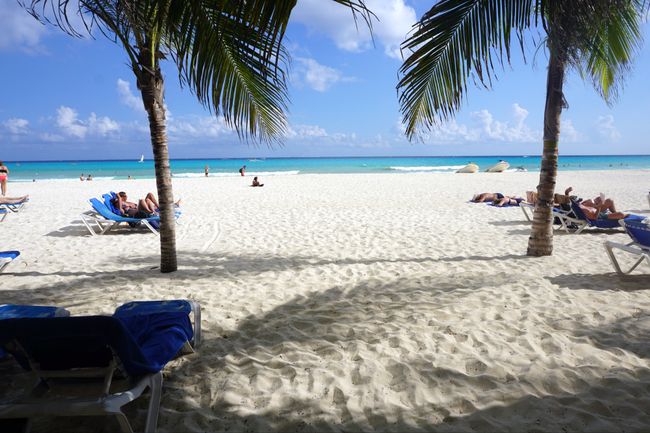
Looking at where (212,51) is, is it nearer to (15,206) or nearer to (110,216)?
(110,216)

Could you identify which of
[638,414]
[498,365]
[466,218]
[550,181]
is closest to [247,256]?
[498,365]

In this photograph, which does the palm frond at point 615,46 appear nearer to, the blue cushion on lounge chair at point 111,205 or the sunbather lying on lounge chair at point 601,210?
the sunbather lying on lounge chair at point 601,210

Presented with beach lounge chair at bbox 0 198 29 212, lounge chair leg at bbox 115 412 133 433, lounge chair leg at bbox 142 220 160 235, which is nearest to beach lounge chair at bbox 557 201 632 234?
lounge chair leg at bbox 115 412 133 433

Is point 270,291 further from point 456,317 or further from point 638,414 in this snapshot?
point 638,414

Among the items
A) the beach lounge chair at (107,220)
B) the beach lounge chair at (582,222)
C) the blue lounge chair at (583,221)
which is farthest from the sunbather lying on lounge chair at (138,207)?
the beach lounge chair at (582,222)

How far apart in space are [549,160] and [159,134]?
5.27 m

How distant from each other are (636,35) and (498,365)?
5262 mm

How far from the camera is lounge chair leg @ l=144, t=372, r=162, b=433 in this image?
7.14ft

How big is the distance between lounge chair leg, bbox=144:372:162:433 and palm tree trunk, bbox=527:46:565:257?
5109mm

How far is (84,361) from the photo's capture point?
219 cm

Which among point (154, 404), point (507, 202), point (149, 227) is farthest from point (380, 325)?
point (507, 202)

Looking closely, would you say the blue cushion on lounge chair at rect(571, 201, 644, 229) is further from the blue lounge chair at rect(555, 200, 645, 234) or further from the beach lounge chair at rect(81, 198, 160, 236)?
the beach lounge chair at rect(81, 198, 160, 236)

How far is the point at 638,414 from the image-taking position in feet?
7.45

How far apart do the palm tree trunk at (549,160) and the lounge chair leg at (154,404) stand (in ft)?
16.8
